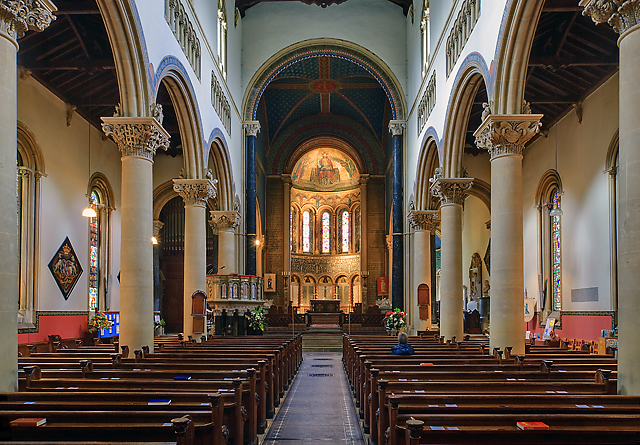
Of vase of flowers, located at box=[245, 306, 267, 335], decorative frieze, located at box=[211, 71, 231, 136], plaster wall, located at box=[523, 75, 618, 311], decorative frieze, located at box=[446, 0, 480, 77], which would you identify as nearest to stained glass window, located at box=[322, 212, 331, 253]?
decorative frieze, located at box=[211, 71, 231, 136]

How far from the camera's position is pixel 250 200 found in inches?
911

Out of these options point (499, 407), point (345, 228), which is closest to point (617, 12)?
point (499, 407)

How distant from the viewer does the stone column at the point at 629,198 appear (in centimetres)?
585

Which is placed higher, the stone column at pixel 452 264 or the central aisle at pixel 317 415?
the stone column at pixel 452 264

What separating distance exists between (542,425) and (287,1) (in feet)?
74.1

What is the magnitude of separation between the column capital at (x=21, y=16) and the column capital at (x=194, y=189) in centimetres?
914

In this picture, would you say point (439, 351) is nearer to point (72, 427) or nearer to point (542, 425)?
point (542, 425)

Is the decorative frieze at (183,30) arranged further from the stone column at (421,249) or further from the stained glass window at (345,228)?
the stained glass window at (345,228)

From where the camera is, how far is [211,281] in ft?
57.3

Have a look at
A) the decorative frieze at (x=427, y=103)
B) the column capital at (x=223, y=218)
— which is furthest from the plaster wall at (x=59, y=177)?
the decorative frieze at (x=427, y=103)

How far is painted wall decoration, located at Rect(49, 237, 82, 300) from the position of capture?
15691 mm

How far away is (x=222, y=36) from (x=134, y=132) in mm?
10239

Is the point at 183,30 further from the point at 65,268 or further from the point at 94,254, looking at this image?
the point at 94,254

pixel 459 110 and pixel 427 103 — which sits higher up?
pixel 427 103
